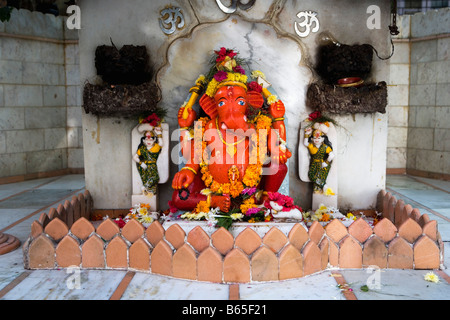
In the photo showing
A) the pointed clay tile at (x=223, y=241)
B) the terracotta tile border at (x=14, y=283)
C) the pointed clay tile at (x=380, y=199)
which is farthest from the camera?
the pointed clay tile at (x=380, y=199)

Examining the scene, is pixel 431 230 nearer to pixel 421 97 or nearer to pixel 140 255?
pixel 140 255

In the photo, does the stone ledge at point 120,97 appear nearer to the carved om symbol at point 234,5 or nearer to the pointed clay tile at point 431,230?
the carved om symbol at point 234,5

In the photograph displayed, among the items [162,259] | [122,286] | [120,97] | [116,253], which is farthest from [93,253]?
[120,97]

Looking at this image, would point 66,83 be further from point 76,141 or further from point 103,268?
point 103,268

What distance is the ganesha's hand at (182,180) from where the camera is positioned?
4.73 meters

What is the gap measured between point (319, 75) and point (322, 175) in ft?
4.17

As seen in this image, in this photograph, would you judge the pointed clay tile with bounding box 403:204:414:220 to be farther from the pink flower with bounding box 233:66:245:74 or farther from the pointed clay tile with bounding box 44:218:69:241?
the pointed clay tile with bounding box 44:218:69:241

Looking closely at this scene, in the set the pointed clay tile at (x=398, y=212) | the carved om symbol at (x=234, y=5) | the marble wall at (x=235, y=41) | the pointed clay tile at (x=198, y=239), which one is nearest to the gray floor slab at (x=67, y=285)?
the pointed clay tile at (x=198, y=239)

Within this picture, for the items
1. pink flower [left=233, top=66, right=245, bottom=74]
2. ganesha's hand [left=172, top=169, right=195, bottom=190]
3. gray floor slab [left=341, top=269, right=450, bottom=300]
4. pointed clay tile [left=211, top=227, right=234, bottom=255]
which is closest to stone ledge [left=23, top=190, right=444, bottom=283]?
pointed clay tile [left=211, top=227, right=234, bottom=255]

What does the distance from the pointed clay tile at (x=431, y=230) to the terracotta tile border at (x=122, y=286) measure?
8.74 ft

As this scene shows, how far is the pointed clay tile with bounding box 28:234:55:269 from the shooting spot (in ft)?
13.1

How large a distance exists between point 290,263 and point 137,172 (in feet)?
8.42

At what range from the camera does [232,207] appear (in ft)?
15.7
